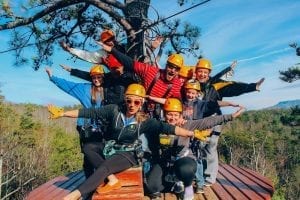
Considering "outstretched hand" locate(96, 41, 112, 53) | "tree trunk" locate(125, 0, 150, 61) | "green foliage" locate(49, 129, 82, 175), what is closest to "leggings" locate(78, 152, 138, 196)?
"outstretched hand" locate(96, 41, 112, 53)

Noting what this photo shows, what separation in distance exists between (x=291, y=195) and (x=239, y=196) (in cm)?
2649

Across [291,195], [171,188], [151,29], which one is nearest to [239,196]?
[171,188]

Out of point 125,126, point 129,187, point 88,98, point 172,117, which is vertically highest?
point 88,98

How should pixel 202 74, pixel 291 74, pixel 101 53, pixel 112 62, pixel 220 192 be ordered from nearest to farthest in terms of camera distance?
pixel 220 192 < pixel 202 74 < pixel 112 62 < pixel 101 53 < pixel 291 74

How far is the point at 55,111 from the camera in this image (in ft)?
16.0

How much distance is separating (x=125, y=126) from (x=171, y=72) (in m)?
0.84

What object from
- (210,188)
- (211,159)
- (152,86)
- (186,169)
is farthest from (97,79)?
Result: (210,188)

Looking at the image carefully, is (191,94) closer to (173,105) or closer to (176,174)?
(173,105)

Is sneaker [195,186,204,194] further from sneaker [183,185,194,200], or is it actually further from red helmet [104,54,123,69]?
red helmet [104,54,123,69]

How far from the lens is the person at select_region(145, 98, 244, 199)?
5156 millimetres

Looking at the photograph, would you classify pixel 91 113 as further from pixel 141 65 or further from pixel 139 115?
pixel 141 65

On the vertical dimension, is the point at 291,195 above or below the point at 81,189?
below

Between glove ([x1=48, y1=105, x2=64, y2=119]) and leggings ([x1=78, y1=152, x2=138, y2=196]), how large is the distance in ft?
2.19

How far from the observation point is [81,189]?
465 cm
